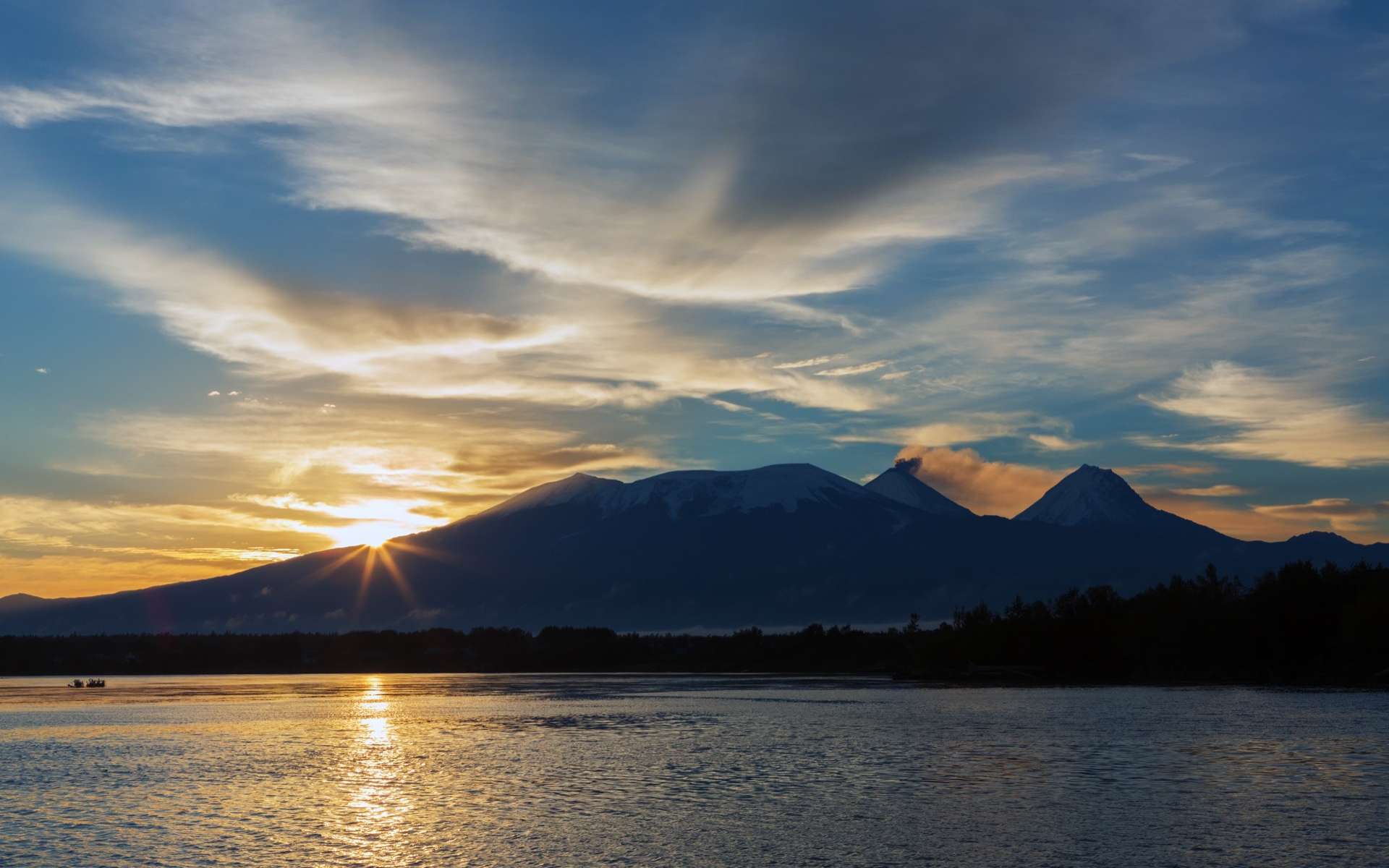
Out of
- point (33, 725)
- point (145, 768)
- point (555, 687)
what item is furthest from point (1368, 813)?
point (555, 687)

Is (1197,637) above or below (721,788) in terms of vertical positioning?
above

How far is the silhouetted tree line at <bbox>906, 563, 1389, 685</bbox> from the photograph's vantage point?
14562cm

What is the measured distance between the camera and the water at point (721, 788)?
4072 centimetres

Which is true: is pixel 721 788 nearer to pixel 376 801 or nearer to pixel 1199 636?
pixel 376 801

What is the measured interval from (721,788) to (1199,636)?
421 feet

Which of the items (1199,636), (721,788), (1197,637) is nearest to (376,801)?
(721,788)

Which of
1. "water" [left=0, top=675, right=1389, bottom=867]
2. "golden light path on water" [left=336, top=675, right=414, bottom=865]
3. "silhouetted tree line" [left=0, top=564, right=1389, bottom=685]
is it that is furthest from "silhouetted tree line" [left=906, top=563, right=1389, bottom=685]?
"golden light path on water" [left=336, top=675, right=414, bottom=865]

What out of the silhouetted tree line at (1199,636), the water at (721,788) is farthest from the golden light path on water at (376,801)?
the silhouetted tree line at (1199,636)

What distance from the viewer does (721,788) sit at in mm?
55156

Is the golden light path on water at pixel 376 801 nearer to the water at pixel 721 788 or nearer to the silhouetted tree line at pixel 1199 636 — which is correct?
the water at pixel 721 788

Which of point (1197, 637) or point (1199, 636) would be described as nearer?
point (1199, 636)

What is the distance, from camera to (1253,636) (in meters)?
160

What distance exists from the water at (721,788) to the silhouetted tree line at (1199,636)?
135 feet

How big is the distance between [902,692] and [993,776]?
91519 millimetres
